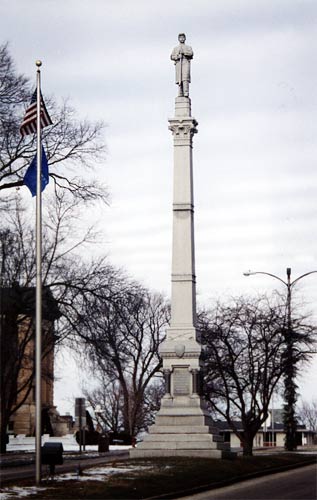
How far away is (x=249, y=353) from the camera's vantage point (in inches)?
2082

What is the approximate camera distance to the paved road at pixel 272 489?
25812 mm

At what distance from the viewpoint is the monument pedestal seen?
4059 cm

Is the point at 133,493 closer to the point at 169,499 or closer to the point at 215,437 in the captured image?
the point at 169,499

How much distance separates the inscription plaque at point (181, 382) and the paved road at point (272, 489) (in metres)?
6.89

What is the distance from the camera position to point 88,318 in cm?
4316

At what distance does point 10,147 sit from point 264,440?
87121 millimetres

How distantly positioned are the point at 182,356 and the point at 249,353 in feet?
38.9

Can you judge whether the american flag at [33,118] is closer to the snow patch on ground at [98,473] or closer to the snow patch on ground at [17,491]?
the snow patch on ground at [98,473]

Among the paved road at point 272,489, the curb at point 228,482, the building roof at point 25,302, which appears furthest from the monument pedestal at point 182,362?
the paved road at point 272,489

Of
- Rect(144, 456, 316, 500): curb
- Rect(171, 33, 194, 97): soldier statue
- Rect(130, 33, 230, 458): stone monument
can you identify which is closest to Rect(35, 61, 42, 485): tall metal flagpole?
Rect(144, 456, 316, 500): curb

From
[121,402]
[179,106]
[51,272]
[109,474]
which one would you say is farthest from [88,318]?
[121,402]

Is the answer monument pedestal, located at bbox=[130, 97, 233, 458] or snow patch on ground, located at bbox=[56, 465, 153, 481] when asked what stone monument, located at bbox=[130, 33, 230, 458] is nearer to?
monument pedestal, located at bbox=[130, 97, 233, 458]

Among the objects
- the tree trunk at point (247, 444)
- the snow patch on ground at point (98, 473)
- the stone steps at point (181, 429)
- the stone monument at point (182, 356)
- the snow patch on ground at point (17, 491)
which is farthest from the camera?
the tree trunk at point (247, 444)

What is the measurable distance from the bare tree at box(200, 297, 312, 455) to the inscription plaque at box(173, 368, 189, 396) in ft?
29.7
